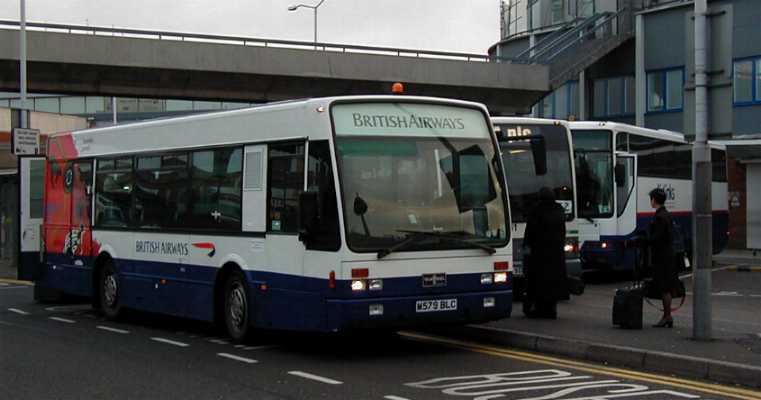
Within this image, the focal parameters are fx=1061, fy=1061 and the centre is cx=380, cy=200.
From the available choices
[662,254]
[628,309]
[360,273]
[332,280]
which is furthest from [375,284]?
[662,254]

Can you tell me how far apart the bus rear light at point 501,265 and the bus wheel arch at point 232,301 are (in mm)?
2936

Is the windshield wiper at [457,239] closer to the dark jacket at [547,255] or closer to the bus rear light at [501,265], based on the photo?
the bus rear light at [501,265]

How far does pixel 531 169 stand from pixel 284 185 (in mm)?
7184

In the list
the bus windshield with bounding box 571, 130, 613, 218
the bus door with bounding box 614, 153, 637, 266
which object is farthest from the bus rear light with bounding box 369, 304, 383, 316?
the bus door with bounding box 614, 153, 637, 266

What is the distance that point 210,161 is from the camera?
13.6 metres

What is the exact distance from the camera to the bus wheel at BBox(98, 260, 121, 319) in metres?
16.0

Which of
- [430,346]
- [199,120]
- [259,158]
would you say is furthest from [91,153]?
[430,346]

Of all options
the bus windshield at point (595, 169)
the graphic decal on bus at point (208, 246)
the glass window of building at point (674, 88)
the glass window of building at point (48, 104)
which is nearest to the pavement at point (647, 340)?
the graphic decal on bus at point (208, 246)

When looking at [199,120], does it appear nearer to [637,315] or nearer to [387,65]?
[637,315]

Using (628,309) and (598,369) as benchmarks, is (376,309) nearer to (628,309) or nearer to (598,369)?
(598,369)

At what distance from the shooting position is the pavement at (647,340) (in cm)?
1025

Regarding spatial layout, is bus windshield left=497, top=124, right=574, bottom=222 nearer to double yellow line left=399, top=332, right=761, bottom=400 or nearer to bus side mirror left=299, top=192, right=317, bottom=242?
double yellow line left=399, top=332, right=761, bottom=400

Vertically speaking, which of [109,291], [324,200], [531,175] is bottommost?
[109,291]

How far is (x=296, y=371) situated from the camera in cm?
1086
